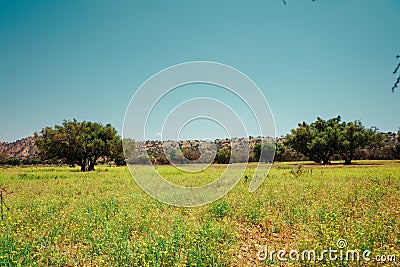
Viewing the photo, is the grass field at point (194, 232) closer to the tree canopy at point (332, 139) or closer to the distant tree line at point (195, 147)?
the distant tree line at point (195, 147)

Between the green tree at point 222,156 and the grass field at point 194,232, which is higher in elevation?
the green tree at point 222,156

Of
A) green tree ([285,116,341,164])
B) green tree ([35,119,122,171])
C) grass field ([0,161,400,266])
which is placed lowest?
grass field ([0,161,400,266])

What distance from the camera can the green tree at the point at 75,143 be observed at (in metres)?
39.9

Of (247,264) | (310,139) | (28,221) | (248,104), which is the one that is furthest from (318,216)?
(310,139)

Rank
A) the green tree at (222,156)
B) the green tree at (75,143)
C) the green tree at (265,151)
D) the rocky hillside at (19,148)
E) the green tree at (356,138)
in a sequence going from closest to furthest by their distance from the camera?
the green tree at (75,143) → the green tree at (356,138) → the green tree at (222,156) → the green tree at (265,151) → the rocky hillside at (19,148)

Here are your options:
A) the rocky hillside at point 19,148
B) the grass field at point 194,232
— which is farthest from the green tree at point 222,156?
the rocky hillside at point 19,148

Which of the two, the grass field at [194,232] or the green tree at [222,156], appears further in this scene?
the green tree at [222,156]

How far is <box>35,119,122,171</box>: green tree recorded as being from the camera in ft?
131

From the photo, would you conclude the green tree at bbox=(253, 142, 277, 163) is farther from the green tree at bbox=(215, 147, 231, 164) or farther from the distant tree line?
the green tree at bbox=(215, 147, 231, 164)

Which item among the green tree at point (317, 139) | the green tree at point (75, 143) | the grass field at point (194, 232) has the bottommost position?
the grass field at point (194, 232)

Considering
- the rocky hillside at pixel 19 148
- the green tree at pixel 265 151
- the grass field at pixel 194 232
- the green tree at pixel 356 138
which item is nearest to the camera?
the grass field at pixel 194 232

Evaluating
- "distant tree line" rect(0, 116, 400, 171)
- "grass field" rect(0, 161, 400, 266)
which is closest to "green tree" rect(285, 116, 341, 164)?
"distant tree line" rect(0, 116, 400, 171)

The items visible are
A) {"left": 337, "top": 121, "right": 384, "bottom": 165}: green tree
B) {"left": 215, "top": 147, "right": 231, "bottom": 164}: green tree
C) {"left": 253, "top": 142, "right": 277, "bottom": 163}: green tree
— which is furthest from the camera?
{"left": 253, "top": 142, "right": 277, "bottom": 163}: green tree

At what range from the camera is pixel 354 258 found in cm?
651
